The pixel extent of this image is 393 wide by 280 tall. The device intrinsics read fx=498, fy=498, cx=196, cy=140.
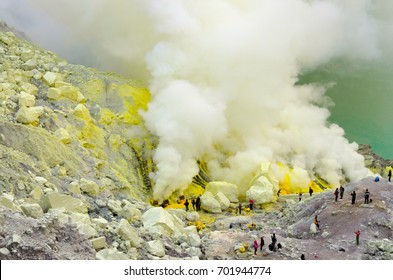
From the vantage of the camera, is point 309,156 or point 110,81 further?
point 309,156

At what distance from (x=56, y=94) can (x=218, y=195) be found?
11.9 meters

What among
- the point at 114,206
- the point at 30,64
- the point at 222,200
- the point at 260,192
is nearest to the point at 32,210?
the point at 114,206

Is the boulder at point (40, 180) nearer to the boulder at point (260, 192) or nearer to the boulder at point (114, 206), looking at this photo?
A: the boulder at point (114, 206)

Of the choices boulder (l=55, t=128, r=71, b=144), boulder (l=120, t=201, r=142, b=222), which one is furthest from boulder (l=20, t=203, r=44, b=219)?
boulder (l=55, t=128, r=71, b=144)

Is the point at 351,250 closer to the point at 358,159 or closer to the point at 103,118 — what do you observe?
the point at 103,118

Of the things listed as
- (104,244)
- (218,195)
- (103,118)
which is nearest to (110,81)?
(103,118)

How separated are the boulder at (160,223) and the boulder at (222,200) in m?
9.25

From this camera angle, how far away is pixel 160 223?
20.0 meters

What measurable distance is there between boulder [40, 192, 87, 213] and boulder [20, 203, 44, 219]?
0.96m

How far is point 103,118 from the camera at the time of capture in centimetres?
3372

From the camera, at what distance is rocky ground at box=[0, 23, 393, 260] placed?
16844 millimetres

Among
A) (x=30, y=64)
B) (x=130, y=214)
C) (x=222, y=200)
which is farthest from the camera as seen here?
(x=30, y=64)

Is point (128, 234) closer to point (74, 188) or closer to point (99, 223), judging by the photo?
point (99, 223)

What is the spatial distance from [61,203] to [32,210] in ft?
5.94
